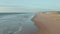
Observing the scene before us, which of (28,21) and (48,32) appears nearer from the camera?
(48,32)

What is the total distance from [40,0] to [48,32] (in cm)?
21

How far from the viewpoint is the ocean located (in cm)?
66

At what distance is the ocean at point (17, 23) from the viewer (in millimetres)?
662

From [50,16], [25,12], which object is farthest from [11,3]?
[50,16]

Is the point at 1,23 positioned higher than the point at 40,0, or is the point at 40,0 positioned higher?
the point at 40,0

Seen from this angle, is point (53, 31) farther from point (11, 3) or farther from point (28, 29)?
point (11, 3)

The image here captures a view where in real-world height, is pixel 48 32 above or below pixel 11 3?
below

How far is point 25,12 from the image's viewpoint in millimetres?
698

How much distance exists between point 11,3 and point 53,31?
0.97 ft

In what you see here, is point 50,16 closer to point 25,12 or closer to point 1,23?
point 25,12

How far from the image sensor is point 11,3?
703 mm

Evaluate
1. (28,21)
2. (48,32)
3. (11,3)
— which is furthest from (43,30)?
(11,3)

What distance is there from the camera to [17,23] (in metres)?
0.70

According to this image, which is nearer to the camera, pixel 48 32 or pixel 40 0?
pixel 48 32
